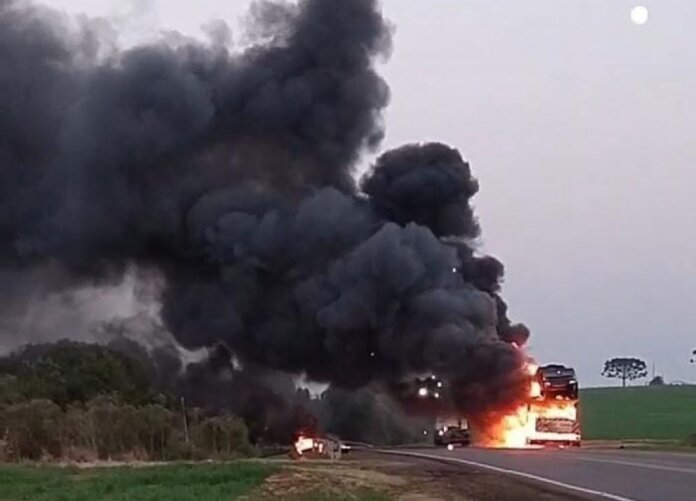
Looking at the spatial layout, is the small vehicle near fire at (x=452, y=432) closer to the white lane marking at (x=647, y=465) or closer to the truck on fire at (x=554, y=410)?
the truck on fire at (x=554, y=410)

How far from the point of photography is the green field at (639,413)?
8488 cm

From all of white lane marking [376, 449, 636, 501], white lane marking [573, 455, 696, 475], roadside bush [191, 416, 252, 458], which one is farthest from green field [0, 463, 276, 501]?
roadside bush [191, 416, 252, 458]

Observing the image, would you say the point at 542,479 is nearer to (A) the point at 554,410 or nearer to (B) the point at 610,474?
(B) the point at 610,474

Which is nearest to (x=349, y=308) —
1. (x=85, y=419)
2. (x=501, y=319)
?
(x=501, y=319)

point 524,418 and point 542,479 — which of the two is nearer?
point 542,479

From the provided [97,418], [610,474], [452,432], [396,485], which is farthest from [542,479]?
[452,432]

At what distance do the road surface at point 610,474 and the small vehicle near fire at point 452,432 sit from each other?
27624 mm

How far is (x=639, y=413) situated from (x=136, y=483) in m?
89.3

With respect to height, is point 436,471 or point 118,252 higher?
point 118,252

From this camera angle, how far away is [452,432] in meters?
66.0

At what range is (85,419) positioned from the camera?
47.4 metres

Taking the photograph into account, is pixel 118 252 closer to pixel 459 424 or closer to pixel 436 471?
pixel 459 424

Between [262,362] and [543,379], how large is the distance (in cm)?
2089

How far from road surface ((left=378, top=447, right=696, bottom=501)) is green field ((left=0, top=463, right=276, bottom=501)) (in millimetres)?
5807
